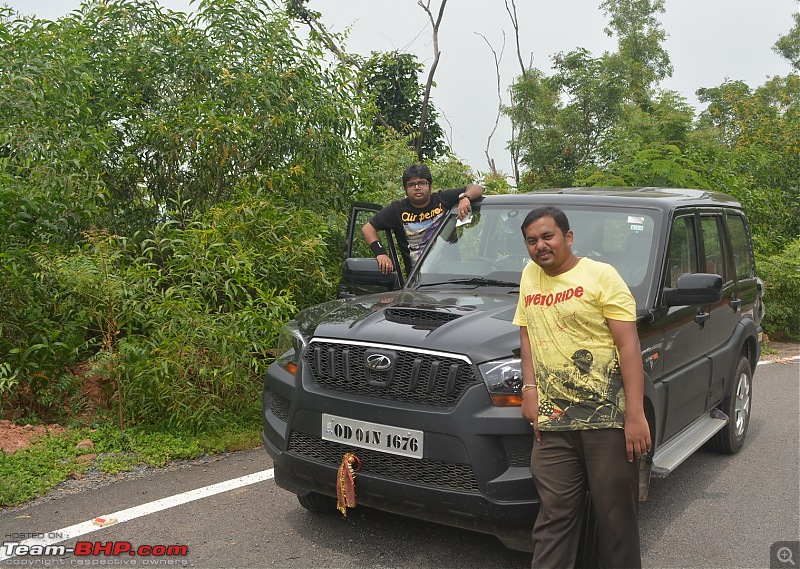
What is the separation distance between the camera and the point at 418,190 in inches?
255

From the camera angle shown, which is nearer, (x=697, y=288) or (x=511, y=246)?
(x=697, y=288)

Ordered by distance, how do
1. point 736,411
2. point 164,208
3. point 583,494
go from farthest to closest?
point 164,208 → point 736,411 → point 583,494

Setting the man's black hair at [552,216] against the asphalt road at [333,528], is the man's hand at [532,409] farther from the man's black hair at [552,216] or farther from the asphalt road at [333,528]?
the asphalt road at [333,528]

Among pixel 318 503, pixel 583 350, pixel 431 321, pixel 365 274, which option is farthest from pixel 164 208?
pixel 583 350

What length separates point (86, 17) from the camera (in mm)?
8500

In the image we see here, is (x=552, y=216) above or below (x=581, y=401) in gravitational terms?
above

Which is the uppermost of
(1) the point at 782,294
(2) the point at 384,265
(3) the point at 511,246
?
(3) the point at 511,246

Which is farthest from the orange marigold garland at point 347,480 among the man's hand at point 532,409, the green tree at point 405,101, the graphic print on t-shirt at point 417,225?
the green tree at point 405,101

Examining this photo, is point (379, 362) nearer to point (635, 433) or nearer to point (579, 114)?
point (635, 433)

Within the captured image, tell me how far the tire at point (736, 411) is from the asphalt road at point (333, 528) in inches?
16.3

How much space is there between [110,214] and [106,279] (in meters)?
2.28

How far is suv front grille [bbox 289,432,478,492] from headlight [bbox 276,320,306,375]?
0.42 meters

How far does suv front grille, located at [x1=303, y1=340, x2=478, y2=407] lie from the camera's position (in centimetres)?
383

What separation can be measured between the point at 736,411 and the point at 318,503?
11.6 ft
